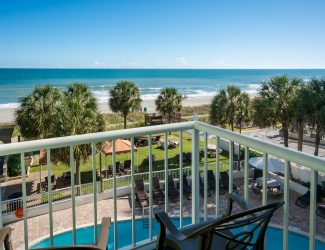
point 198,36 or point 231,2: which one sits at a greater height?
point 198,36

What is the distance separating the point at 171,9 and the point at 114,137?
28719 millimetres

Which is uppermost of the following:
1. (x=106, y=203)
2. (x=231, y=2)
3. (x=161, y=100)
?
(x=231, y=2)

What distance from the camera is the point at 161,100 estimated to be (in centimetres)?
2098

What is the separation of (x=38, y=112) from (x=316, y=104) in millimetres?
11552

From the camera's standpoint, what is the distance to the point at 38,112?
11938 millimetres

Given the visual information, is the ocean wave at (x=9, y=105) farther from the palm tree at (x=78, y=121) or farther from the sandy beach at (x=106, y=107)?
the palm tree at (x=78, y=121)

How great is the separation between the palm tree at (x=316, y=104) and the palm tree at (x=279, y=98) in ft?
3.27

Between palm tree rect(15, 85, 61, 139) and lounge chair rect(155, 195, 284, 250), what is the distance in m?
11.0

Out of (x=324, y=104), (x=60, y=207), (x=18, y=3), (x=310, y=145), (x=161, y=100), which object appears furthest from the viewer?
(x=18, y=3)

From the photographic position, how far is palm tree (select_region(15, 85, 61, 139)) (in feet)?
38.5

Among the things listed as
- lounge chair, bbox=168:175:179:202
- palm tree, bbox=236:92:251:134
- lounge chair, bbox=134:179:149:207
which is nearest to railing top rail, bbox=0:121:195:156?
lounge chair, bbox=134:179:149:207

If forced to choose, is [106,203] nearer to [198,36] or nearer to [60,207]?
[60,207]

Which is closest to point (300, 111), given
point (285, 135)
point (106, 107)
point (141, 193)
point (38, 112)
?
point (285, 135)

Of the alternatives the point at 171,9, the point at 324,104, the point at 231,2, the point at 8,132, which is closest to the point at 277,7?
the point at 231,2
